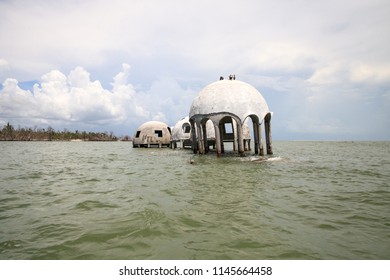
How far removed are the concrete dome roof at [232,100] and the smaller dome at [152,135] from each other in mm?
20444

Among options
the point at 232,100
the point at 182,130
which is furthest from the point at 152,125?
the point at 232,100

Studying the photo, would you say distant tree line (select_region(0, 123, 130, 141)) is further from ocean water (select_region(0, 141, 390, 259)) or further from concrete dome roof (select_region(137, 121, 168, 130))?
ocean water (select_region(0, 141, 390, 259))

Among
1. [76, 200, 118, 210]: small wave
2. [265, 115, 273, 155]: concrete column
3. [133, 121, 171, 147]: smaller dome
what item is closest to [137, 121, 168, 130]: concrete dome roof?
[133, 121, 171, 147]: smaller dome

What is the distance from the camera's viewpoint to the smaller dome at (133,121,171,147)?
4175cm

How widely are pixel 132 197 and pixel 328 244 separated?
5.24 metres

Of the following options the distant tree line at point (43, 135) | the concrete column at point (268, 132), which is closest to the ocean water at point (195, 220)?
the concrete column at point (268, 132)

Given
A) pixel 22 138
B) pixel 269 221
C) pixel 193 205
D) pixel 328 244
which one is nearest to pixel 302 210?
pixel 269 221

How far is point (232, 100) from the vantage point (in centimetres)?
2067

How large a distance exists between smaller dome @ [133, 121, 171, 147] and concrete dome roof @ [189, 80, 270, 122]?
20.4m

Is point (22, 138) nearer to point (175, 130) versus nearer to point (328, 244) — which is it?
point (175, 130)

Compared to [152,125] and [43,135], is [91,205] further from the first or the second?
[43,135]

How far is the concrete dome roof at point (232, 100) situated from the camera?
67.5ft

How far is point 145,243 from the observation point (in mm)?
4285

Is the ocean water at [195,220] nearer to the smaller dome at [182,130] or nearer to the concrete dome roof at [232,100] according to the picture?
the concrete dome roof at [232,100]
